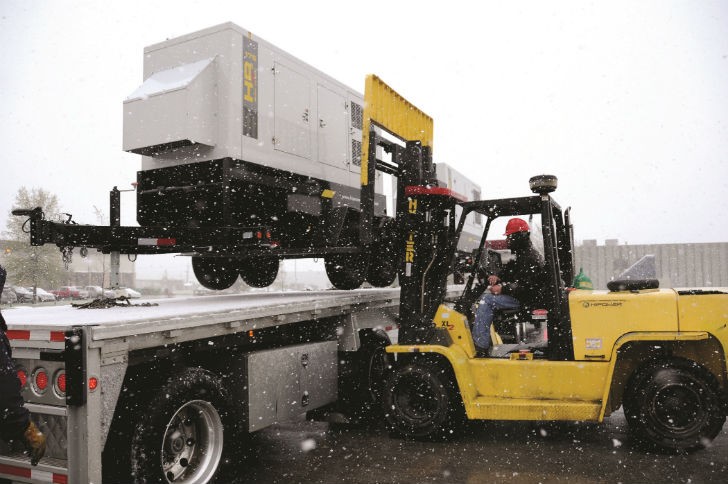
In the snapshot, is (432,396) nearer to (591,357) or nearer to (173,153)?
(591,357)

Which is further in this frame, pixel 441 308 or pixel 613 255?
pixel 613 255

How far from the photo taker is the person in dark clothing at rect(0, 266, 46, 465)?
3369 mm

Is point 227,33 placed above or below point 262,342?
above

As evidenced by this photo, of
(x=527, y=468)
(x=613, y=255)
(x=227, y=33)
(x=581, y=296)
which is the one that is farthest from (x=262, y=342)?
(x=613, y=255)

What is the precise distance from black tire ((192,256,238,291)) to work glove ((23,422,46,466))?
22.4 feet

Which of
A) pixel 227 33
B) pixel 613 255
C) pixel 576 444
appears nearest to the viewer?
pixel 576 444

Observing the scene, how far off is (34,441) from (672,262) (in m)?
21.2

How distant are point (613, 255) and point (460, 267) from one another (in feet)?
Answer: 59.7

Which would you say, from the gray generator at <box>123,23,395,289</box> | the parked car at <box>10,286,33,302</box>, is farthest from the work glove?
the parked car at <box>10,286,33,302</box>

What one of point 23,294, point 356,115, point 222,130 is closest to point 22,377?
point 222,130

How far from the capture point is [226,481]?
4.94 metres

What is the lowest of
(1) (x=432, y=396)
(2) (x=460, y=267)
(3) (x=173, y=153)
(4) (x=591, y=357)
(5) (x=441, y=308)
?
(1) (x=432, y=396)

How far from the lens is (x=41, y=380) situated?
3672 mm

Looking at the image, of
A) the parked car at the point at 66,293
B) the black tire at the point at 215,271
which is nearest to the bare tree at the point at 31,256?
the parked car at the point at 66,293
